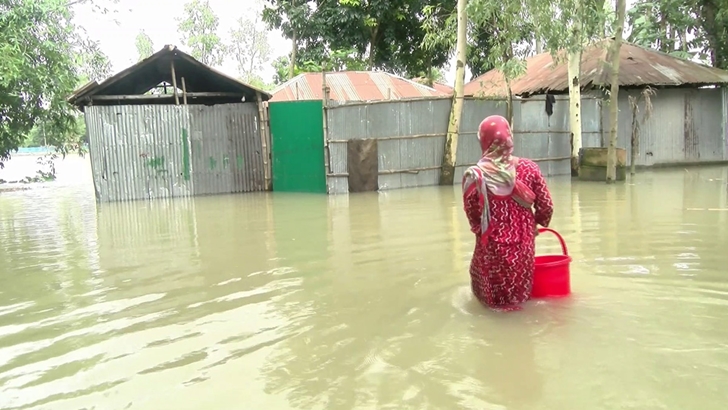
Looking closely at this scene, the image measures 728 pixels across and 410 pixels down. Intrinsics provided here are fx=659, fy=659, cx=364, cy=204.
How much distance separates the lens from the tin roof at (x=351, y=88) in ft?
A: 60.7

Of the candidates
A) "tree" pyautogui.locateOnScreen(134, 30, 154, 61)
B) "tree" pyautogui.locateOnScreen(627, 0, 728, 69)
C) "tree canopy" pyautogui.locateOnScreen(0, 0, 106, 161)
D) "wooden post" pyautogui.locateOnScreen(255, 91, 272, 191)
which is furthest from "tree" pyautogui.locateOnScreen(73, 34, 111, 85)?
"tree" pyautogui.locateOnScreen(134, 30, 154, 61)

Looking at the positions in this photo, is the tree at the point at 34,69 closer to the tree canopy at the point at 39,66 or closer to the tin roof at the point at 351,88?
the tree canopy at the point at 39,66

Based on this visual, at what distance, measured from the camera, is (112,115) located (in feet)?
44.3

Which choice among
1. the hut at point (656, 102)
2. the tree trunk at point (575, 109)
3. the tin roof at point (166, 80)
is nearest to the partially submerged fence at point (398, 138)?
the tree trunk at point (575, 109)

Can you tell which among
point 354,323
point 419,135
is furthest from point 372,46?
point 354,323

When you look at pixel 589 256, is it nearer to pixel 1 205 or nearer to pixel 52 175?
pixel 1 205

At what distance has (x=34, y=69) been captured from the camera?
45.6ft

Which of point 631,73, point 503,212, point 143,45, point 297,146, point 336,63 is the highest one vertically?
point 143,45

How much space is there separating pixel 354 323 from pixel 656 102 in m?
16.3

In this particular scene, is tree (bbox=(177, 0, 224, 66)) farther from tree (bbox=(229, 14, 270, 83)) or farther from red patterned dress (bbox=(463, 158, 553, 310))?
red patterned dress (bbox=(463, 158, 553, 310))

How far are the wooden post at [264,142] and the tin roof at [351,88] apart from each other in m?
3.94

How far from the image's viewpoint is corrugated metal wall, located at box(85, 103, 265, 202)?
13.6 m

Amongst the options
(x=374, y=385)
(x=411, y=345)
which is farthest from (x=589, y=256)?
(x=374, y=385)

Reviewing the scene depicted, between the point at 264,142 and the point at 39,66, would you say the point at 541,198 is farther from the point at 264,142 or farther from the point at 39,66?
the point at 39,66
